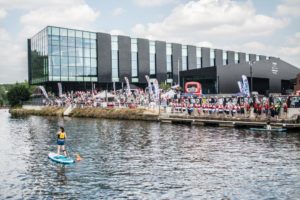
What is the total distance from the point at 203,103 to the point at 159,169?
34369mm

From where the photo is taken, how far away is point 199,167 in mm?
24969

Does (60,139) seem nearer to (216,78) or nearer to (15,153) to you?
(15,153)

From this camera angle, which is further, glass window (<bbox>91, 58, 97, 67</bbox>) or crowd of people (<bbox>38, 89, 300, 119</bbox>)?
glass window (<bbox>91, 58, 97, 67</bbox>)

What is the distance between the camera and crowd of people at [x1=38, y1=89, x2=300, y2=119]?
47750 mm

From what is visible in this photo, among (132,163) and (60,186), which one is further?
(132,163)

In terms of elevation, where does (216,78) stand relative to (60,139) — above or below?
above

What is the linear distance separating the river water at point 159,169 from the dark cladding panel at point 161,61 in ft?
251

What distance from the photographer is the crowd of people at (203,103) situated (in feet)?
157

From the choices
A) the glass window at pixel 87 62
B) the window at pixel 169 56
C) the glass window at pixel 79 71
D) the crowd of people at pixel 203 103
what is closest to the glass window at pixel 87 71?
the glass window at pixel 87 62

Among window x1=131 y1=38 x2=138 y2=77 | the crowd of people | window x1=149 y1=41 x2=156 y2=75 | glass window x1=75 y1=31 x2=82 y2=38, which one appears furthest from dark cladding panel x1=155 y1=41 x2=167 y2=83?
the crowd of people

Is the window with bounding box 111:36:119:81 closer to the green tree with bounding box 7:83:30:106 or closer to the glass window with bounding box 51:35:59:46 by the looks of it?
the glass window with bounding box 51:35:59:46

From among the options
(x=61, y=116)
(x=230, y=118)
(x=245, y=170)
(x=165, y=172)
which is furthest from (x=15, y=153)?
(x=61, y=116)

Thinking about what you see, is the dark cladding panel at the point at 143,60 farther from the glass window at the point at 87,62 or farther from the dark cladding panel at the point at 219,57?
the dark cladding panel at the point at 219,57

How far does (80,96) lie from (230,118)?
145 feet
